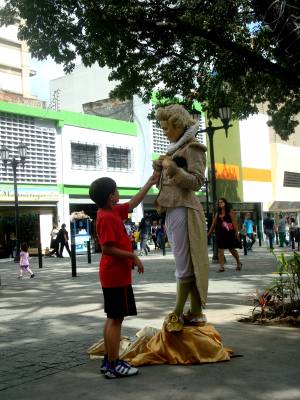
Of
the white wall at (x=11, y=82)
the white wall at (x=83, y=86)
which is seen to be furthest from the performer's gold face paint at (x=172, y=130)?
the white wall at (x=11, y=82)

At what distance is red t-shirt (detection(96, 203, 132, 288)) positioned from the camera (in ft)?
13.2

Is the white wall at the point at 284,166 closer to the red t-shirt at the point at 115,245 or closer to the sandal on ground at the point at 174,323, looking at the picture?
the sandal on ground at the point at 174,323

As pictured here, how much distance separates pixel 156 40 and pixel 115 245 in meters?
6.96

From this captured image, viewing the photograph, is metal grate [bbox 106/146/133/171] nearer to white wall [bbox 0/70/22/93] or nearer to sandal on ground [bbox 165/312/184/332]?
white wall [bbox 0/70/22/93]

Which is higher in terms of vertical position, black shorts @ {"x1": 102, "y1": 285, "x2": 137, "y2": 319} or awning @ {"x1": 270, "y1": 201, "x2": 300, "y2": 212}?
awning @ {"x1": 270, "y1": 201, "x2": 300, "y2": 212}

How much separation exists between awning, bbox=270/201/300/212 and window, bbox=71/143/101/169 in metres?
18.2

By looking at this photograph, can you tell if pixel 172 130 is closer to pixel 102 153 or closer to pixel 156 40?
pixel 156 40

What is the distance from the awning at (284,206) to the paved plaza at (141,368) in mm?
34951

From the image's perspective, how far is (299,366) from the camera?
13.2 feet

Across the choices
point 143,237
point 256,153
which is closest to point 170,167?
point 143,237

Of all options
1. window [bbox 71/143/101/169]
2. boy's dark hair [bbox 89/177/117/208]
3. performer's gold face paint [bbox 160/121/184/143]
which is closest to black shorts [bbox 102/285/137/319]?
boy's dark hair [bbox 89/177/117/208]

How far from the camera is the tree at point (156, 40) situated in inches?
374

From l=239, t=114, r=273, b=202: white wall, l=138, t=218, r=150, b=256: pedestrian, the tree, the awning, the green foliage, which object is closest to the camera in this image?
the green foliage

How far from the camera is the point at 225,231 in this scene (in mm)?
12172
